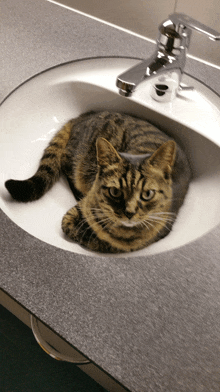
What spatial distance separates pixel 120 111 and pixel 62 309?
2.12 feet

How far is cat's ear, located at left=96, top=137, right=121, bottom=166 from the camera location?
79 centimetres

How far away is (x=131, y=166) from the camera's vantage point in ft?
2.67

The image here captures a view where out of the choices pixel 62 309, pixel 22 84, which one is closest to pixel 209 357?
pixel 62 309

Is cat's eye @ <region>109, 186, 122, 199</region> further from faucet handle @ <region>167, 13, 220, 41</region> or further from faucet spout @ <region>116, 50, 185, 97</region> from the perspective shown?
faucet handle @ <region>167, 13, 220, 41</region>

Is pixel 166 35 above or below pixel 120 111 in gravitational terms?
above

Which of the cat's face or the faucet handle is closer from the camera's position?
the faucet handle

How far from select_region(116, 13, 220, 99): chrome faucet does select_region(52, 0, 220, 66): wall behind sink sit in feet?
0.61

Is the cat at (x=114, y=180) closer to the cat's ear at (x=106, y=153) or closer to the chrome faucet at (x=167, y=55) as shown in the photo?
the cat's ear at (x=106, y=153)

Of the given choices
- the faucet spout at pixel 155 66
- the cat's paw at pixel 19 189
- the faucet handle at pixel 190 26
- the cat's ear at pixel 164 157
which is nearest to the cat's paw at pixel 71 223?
the cat's paw at pixel 19 189

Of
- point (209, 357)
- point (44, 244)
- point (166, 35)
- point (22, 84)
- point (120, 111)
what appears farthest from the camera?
point (120, 111)

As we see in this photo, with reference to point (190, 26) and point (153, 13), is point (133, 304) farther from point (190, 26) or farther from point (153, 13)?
point (153, 13)

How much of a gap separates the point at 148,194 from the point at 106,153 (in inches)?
5.4

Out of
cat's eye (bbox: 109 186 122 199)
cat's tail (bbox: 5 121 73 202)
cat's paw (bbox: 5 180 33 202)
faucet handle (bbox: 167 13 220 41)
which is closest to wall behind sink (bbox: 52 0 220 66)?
faucet handle (bbox: 167 13 220 41)

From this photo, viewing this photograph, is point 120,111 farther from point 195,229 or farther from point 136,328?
point 136,328
